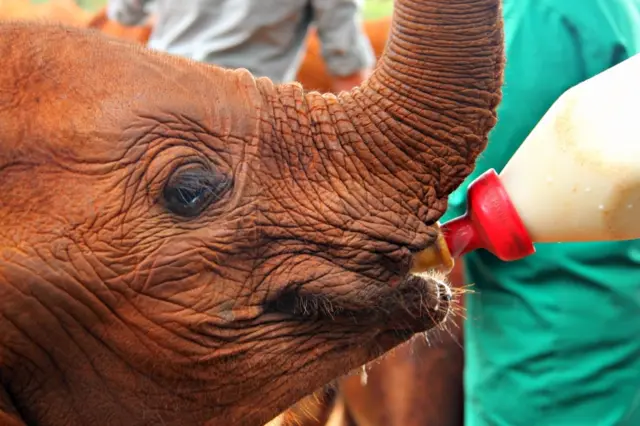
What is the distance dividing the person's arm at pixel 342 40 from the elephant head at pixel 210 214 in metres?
1.26

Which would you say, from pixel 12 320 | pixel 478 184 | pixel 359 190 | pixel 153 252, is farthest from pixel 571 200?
pixel 12 320

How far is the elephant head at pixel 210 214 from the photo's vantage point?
1.25 m

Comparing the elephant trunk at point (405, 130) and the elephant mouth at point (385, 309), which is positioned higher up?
the elephant trunk at point (405, 130)

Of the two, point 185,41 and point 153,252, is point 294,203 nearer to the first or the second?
point 153,252

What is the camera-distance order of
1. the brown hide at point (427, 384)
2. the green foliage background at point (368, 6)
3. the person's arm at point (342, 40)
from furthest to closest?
the green foliage background at point (368, 6), the brown hide at point (427, 384), the person's arm at point (342, 40)

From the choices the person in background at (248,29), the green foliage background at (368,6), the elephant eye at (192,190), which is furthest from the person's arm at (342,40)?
the elephant eye at (192,190)

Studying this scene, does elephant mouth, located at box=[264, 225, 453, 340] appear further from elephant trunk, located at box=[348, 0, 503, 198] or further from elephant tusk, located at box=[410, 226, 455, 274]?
elephant trunk, located at box=[348, 0, 503, 198]

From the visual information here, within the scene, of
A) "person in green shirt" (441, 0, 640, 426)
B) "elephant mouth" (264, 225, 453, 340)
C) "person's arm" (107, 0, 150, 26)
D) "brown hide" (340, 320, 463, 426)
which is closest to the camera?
"elephant mouth" (264, 225, 453, 340)

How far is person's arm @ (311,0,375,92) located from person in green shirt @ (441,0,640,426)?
864 millimetres

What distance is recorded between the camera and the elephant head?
49.4 inches

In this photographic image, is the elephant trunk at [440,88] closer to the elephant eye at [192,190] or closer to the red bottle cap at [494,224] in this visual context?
the red bottle cap at [494,224]

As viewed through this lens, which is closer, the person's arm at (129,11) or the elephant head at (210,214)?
the elephant head at (210,214)

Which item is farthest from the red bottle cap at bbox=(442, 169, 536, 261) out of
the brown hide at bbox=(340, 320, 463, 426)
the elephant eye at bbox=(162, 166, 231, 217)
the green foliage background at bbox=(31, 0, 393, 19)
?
the green foliage background at bbox=(31, 0, 393, 19)

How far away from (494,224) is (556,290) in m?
0.55
